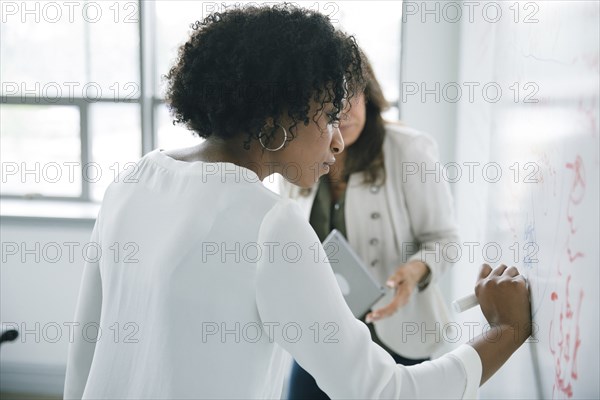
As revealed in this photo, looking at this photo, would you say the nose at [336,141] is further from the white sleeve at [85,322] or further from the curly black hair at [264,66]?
the white sleeve at [85,322]

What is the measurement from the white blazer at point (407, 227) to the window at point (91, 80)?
1.18m

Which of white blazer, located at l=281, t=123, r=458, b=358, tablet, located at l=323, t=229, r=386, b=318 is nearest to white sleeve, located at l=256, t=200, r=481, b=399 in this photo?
tablet, located at l=323, t=229, r=386, b=318

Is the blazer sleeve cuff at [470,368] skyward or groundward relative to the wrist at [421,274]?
skyward

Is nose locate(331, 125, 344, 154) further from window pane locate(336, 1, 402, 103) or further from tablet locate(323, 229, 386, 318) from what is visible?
window pane locate(336, 1, 402, 103)

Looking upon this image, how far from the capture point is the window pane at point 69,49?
2971mm

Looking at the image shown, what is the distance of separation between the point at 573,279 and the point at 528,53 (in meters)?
0.54

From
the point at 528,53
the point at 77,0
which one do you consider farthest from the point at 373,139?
the point at 77,0

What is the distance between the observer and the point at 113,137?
10.3ft

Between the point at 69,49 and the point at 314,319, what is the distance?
8.14 ft

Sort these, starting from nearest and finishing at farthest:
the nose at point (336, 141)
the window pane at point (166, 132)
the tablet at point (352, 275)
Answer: the nose at point (336, 141)
the tablet at point (352, 275)
the window pane at point (166, 132)

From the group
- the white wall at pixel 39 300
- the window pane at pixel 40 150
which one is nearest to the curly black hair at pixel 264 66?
the white wall at pixel 39 300

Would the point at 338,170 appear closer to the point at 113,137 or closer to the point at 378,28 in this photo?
the point at 378,28

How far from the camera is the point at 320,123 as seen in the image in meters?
1.00

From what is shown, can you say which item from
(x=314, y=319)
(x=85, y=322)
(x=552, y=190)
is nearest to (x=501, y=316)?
(x=552, y=190)
